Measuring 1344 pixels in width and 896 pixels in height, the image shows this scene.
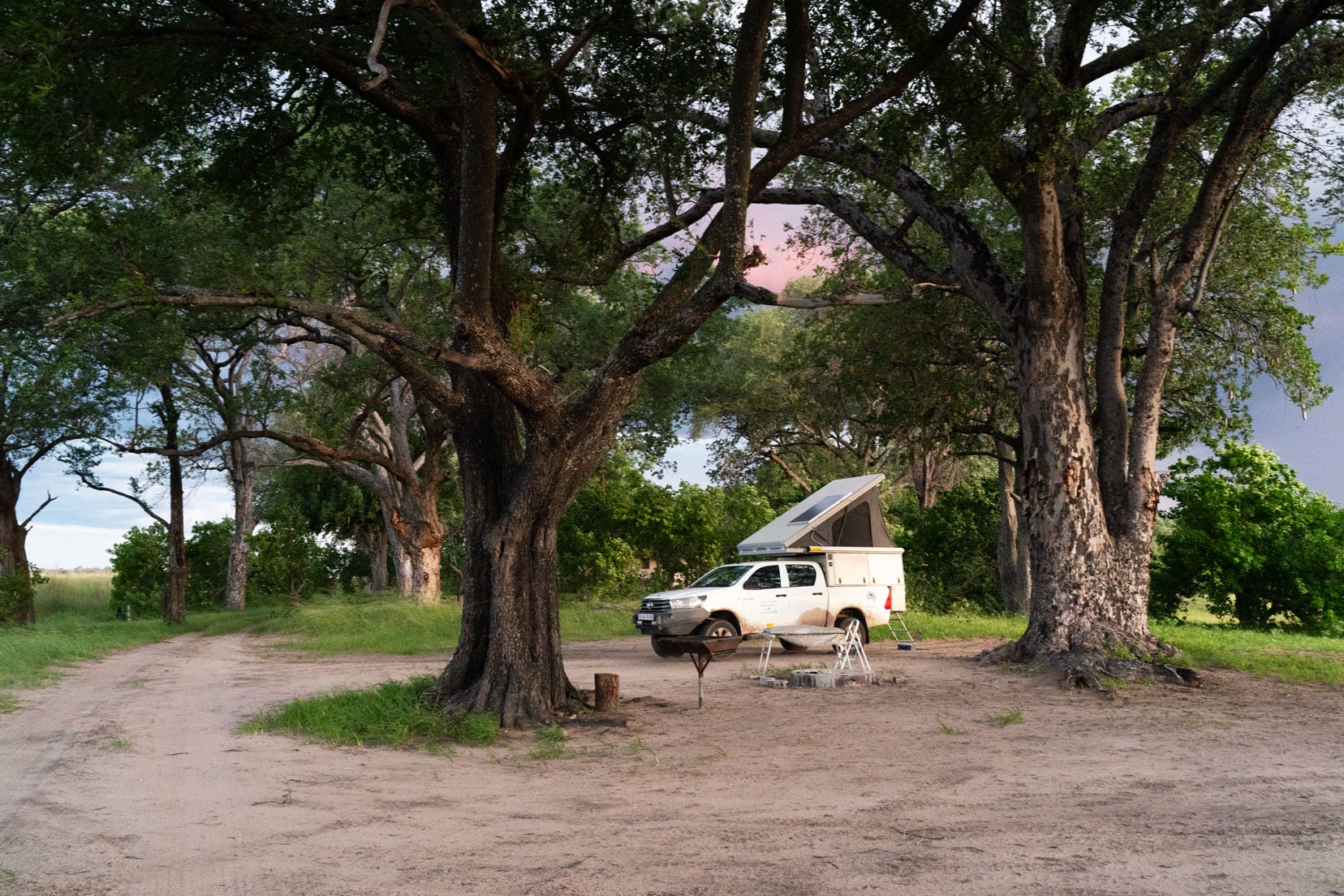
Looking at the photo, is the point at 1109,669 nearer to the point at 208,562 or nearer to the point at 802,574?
the point at 802,574

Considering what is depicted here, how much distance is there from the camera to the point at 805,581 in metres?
18.8

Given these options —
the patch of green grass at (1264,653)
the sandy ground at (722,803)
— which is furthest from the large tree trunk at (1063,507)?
the sandy ground at (722,803)

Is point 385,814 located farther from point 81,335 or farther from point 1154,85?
point 81,335

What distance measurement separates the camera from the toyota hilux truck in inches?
695

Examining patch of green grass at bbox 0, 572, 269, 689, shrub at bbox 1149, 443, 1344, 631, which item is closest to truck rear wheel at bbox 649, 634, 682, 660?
patch of green grass at bbox 0, 572, 269, 689

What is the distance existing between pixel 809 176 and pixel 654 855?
15930mm

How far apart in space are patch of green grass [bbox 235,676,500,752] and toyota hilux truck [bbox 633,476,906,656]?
6928 mm

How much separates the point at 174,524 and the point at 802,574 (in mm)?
19711

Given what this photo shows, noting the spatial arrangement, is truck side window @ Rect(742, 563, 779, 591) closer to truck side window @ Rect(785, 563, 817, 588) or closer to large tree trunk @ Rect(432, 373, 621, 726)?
truck side window @ Rect(785, 563, 817, 588)

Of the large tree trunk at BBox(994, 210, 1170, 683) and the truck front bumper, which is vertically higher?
the large tree trunk at BBox(994, 210, 1170, 683)

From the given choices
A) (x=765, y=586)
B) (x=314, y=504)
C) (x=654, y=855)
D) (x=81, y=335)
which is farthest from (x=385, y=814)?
(x=314, y=504)

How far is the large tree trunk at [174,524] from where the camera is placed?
28203 millimetres

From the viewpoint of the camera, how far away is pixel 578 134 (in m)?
13.7

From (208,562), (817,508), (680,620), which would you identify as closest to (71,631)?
→ (208,562)
